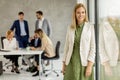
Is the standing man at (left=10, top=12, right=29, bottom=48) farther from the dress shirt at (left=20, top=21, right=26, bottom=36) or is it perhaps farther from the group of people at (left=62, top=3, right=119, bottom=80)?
the group of people at (left=62, top=3, right=119, bottom=80)

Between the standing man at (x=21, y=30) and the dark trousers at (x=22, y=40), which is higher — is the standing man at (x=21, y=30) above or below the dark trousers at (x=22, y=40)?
above

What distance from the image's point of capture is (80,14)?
350cm

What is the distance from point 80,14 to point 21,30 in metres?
5.22

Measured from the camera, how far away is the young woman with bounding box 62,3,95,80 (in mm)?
3473

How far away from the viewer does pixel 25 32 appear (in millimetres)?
8602

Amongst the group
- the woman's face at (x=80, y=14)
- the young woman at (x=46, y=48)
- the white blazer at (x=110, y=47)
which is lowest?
the young woman at (x=46, y=48)

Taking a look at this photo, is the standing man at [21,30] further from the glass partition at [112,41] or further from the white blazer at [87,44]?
the white blazer at [87,44]

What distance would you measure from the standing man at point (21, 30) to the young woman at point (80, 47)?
4928mm

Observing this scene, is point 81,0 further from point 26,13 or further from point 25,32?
point 26,13

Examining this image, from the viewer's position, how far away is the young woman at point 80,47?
347 cm

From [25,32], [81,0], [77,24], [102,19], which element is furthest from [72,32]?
Answer: [25,32]

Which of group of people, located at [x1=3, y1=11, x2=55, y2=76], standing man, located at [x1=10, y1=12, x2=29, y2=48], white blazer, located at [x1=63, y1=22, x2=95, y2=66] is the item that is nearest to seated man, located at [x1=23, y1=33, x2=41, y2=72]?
group of people, located at [x1=3, y1=11, x2=55, y2=76]

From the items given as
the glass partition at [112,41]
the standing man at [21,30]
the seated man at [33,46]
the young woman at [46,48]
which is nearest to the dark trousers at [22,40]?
the standing man at [21,30]

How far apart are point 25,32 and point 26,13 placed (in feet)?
5.80
